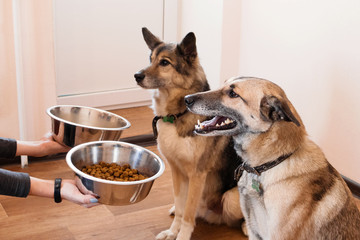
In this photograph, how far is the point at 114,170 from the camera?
217 centimetres

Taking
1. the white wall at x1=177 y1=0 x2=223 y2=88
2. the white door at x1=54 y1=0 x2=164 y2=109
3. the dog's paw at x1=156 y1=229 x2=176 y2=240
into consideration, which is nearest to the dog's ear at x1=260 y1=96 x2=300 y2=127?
the dog's paw at x1=156 y1=229 x2=176 y2=240

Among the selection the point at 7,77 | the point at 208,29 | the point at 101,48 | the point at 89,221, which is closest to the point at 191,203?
the point at 89,221

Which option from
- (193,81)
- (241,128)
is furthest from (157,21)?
(241,128)

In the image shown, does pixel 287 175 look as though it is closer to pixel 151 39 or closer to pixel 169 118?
pixel 169 118

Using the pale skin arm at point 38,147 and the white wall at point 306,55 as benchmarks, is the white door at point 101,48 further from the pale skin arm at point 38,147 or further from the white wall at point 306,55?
the pale skin arm at point 38,147

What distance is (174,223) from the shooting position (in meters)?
2.54

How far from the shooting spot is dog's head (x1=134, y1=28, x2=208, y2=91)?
93.2 inches

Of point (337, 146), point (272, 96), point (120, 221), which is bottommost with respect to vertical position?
point (120, 221)

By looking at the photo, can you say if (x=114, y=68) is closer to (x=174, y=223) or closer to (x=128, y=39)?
(x=128, y=39)

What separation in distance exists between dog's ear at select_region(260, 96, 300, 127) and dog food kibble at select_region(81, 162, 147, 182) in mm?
704

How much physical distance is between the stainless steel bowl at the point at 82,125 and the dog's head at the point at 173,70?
256mm

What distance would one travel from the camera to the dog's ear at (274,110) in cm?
163

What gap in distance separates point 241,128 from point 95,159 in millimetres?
762

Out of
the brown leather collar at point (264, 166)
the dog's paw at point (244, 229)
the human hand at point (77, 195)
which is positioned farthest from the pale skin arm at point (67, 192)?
the dog's paw at point (244, 229)
